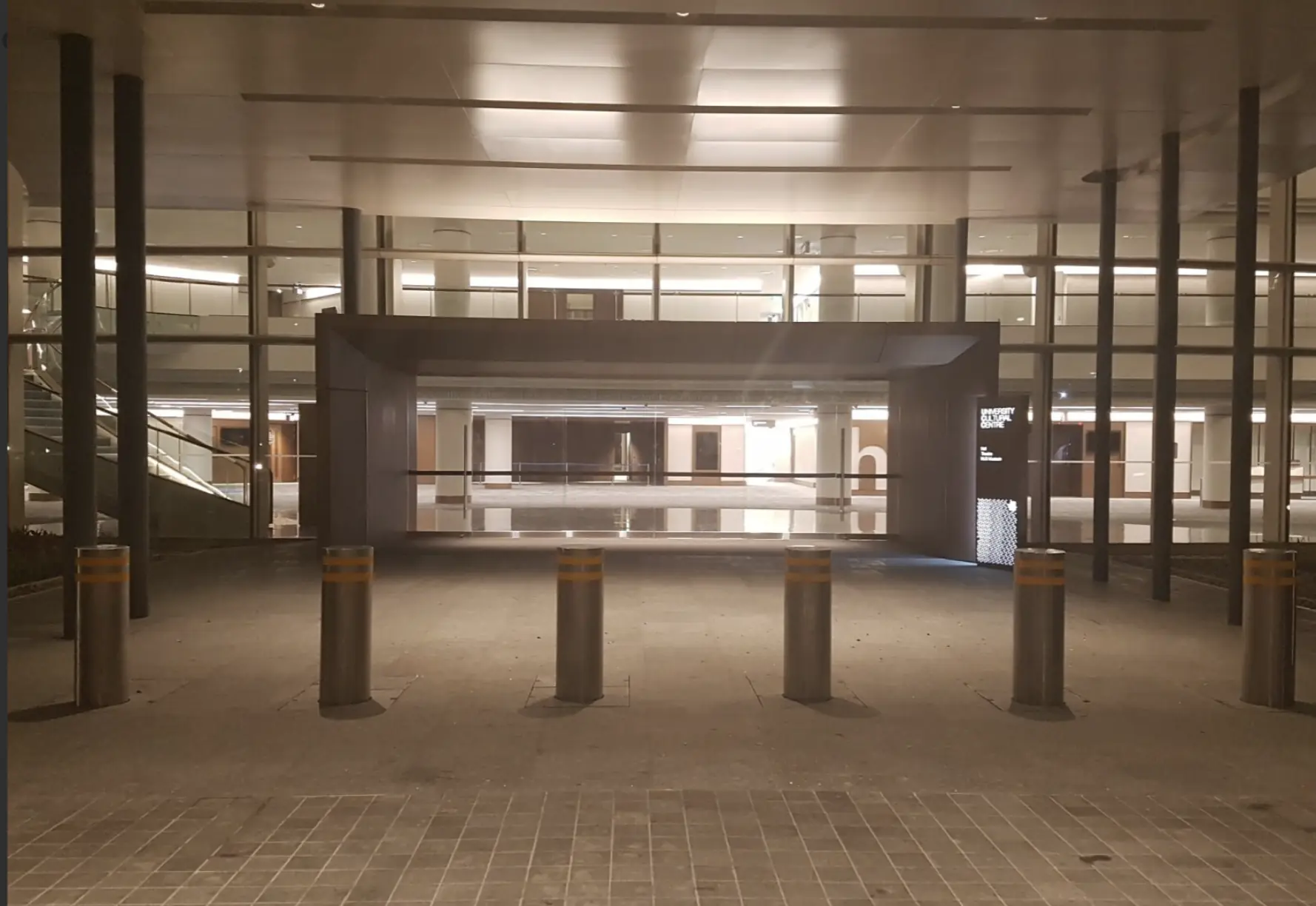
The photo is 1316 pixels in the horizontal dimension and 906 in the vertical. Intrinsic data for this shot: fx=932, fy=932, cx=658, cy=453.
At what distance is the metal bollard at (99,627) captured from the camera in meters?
6.37

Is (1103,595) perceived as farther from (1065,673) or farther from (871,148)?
(871,148)

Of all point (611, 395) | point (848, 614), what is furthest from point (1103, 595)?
point (611, 395)

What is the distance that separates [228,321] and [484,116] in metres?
9.79

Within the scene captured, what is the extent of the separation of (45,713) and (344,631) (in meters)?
2.02

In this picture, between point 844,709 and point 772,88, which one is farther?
point 772,88

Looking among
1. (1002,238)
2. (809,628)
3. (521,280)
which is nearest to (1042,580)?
(809,628)

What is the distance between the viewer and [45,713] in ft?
20.5

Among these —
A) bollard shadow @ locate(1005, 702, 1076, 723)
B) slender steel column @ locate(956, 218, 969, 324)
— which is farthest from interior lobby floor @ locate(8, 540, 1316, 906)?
slender steel column @ locate(956, 218, 969, 324)

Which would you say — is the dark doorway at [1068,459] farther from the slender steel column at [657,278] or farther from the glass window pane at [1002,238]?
the slender steel column at [657,278]

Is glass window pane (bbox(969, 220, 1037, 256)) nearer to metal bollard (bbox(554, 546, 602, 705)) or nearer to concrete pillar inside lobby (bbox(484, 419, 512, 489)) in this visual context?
concrete pillar inside lobby (bbox(484, 419, 512, 489))

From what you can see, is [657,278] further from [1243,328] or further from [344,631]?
[344,631]

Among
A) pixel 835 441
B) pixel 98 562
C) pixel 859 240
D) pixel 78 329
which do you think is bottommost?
pixel 98 562

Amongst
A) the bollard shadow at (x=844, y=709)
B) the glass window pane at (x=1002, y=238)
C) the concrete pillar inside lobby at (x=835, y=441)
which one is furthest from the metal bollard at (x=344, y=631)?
the concrete pillar inside lobby at (x=835, y=441)

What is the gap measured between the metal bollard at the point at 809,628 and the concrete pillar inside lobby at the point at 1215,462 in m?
24.4
